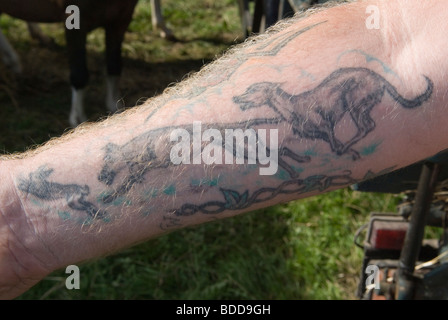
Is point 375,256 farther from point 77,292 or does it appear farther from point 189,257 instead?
point 77,292

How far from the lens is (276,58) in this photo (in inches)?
40.8

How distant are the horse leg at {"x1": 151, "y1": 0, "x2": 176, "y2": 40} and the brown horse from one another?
1.12m

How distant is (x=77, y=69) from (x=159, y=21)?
148cm

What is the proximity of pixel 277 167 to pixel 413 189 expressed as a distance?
929mm

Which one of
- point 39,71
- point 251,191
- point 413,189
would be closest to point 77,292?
point 413,189

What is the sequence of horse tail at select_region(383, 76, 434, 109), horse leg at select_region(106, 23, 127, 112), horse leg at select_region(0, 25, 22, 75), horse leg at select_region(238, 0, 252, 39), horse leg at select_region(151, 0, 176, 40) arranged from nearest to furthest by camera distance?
horse tail at select_region(383, 76, 434, 109), horse leg at select_region(106, 23, 127, 112), horse leg at select_region(0, 25, 22, 75), horse leg at select_region(238, 0, 252, 39), horse leg at select_region(151, 0, 176, 40)

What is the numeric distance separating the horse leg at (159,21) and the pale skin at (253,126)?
4116mm

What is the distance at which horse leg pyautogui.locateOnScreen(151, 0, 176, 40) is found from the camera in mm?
5016

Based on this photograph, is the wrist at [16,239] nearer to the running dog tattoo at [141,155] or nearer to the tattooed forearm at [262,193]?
the running dog tattoo at [141,155]

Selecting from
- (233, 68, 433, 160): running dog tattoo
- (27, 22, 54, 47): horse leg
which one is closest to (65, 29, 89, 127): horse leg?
(27, 22, 54, 47): horse leg

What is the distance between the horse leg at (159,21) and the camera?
502 centimetres

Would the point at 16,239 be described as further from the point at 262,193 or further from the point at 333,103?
the point at 333,103

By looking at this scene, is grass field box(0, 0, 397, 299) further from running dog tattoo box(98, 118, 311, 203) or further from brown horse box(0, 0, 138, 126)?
running dog tattoo box(98, 118, 311, 203)

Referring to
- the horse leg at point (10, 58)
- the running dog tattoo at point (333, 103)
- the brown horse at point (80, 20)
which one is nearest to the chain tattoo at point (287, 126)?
the running dog tattoo at point (333, 103)
